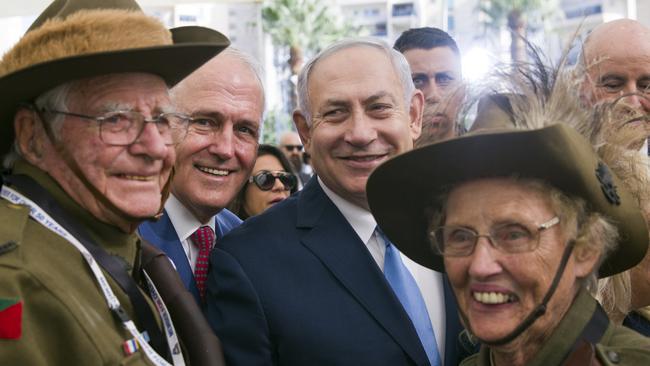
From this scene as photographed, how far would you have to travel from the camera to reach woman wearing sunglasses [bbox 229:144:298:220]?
5.89 m

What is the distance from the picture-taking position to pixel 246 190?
637 cm

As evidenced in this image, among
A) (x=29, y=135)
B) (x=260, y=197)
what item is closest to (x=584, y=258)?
(x=29, y=135)

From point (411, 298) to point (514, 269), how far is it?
93 centimetres

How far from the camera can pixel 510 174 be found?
7.80ft

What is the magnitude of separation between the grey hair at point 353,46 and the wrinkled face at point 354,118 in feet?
0.09

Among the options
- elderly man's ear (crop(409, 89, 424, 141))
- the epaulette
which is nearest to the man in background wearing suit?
elderly man's ear (crop(409, 89, 424, 141))

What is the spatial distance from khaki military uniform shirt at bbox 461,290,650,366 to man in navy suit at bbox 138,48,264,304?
1612 mm

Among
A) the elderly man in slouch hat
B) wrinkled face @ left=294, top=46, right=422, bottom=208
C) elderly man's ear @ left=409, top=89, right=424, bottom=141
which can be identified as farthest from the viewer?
elderly man's ear @ left=409, top=89, right=424, bottom=141

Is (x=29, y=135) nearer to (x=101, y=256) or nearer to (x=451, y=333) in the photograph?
(x=101, y=256)

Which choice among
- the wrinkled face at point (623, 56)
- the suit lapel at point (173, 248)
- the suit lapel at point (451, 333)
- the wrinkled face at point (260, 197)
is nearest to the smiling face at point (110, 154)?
the suit lapel at point (173, 248)

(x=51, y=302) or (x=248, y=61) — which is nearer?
(x=51, y=302)

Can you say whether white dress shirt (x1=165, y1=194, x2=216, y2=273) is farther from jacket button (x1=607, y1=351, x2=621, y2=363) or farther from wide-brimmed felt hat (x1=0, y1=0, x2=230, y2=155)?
Result: jacket button (x1=607, y1=351, x2=621, y2=363)

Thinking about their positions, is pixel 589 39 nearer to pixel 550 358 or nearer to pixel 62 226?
pixel 550 358

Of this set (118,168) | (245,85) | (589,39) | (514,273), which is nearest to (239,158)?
(245,85)
